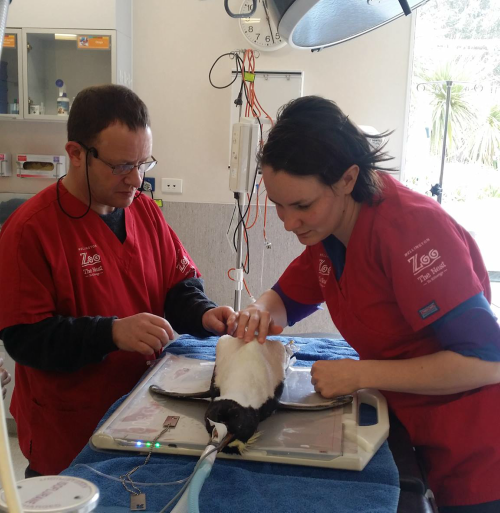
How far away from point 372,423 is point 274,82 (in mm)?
2384

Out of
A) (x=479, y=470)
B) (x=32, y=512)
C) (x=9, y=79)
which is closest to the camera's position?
(x=32, y=512)

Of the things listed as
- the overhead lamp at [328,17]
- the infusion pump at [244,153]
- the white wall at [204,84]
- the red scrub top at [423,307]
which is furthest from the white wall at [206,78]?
the red scrub top at [423,307]

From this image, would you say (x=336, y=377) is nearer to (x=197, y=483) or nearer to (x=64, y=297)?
(x=197, y=483)

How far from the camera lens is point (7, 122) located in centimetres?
318

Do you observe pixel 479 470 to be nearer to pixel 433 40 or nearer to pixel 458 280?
pixel 458 280

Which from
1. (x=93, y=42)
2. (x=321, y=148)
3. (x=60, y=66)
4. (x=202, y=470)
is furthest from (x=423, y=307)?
(x=60, y=66)

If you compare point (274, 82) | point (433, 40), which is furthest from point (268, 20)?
point (433, 40)

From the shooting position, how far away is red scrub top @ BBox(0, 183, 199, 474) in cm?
124

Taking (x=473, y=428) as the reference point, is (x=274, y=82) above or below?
above

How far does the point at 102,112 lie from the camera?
1.30 m

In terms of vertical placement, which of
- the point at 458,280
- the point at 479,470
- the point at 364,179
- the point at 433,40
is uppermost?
the point at 433,40

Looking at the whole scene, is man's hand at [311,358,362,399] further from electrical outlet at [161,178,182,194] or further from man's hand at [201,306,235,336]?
electrical outlet at [161,178,182,194]

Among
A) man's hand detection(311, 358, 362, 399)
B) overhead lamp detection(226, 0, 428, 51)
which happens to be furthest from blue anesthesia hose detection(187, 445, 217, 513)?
overhead lamp detection(226, 0, 428, 51)

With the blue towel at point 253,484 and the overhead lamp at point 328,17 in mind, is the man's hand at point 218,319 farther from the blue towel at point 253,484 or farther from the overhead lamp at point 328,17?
the overhead lamp at point 328,17
